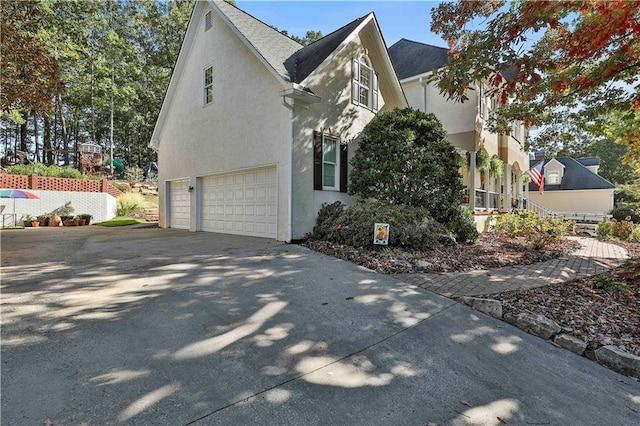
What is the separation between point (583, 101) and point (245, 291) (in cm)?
975

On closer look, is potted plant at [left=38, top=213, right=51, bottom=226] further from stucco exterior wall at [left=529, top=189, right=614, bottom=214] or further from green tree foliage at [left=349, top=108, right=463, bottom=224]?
stucco exterior wall at [left=529, top=189, right=614, bottom=214]

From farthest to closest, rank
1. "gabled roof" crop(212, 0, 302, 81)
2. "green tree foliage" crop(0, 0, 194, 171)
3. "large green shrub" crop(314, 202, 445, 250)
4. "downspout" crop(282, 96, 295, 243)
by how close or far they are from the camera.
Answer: "green tree foliage" crop(0, 0, 194, 171)
"gabled roof" crop(212, 0, 302, 81)
"downspout" crop(282, 96, 295, 243)
"large green shrub" crop(314, 202, 445, 250)

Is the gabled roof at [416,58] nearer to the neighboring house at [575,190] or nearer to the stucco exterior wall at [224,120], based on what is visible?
the stucco exterior wall at [224,120]

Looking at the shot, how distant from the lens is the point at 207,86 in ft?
37.8

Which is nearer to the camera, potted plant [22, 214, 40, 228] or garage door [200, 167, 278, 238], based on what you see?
garage door [200, 167, 278, 238]

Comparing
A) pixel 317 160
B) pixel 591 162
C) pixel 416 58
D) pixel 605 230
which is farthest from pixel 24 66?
pixel 591 162

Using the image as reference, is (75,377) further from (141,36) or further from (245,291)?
(141,36)

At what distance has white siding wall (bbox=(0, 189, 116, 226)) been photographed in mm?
13522

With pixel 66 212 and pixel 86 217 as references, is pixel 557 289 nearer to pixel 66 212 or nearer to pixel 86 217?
pixel 86 217

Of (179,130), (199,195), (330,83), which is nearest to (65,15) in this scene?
(179,130)

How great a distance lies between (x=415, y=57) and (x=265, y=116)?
31.4 ft

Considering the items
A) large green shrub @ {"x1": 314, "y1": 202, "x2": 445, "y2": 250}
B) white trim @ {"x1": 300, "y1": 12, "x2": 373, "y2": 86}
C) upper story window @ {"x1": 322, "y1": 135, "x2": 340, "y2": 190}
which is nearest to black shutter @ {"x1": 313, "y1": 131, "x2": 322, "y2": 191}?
upper story window @ {"x1": 322, "y1": 135, "x2": 340, "y2": 190}

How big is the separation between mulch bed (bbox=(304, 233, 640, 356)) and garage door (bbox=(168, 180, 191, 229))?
7.03 metres

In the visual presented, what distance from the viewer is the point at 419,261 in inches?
247
